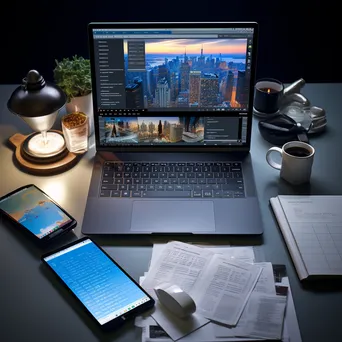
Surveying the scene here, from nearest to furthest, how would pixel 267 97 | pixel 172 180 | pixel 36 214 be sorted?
1. pixel 36 214
2. pixel 172 180
3. pixel 267 97

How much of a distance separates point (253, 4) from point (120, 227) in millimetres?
1743

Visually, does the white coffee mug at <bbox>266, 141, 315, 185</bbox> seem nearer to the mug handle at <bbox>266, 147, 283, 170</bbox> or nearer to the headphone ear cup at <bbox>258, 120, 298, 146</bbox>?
the mug handle at <bbox>266, 147, 283, 170</bbox>

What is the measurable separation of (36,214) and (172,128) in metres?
0.43

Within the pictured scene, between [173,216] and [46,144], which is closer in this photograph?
[173,216]

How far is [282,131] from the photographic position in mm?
1628

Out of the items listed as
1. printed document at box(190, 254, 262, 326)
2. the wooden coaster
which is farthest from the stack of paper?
the wooden coaster

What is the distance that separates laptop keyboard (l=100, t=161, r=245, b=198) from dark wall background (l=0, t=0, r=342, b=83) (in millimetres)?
1422

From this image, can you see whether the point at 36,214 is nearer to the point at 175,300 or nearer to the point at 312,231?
the point at 175,300

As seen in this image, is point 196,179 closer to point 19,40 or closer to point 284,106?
point 284,106

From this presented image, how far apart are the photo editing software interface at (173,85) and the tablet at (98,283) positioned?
0.39 metres

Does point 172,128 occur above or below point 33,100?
below

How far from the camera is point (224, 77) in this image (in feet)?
4.83

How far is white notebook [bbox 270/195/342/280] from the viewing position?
1.23 m

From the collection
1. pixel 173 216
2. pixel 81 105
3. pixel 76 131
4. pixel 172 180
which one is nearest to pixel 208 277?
pixel 173 216
